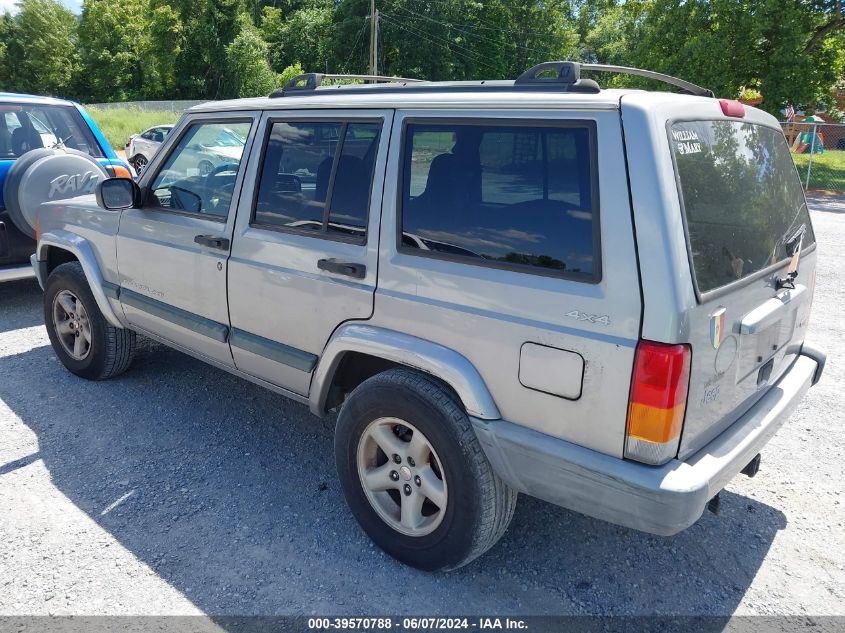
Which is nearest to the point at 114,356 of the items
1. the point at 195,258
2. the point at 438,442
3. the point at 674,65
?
the point at 195,258

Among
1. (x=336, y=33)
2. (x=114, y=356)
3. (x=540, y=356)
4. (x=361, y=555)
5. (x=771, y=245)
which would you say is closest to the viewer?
(x=540, y=356)

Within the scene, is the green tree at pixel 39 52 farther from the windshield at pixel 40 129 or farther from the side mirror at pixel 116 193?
the side mirror at pixel 116 193

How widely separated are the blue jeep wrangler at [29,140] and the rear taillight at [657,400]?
18.3 ft

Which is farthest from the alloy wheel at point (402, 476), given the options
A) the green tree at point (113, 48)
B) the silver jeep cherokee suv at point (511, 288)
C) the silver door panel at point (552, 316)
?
the green tree at point (113, 48)

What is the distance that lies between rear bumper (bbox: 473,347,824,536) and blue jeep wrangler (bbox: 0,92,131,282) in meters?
5.24

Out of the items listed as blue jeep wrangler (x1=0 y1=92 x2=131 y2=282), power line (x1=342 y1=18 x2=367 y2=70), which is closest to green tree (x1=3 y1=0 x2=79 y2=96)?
power line (x1=342 y1=18 x2=367 y2=70)

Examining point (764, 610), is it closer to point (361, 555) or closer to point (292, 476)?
point (361, 555)

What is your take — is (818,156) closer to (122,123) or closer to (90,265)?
(90,265)

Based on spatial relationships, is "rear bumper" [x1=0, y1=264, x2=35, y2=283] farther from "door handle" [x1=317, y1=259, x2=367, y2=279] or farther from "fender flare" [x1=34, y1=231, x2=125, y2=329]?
"door handle" [x1=317, y1=259, x2=367, y2=279]

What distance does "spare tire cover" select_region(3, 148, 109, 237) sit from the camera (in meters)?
5.73

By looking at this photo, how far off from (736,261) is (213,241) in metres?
2.50

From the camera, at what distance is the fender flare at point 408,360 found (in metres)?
2.48

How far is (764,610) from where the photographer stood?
267 centimetres

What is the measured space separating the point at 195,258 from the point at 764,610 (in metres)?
3.18
